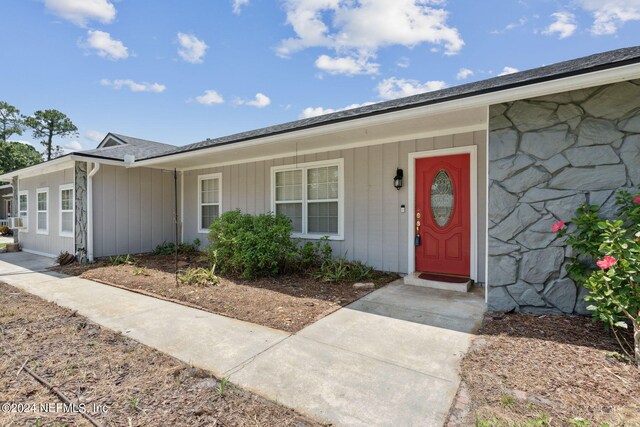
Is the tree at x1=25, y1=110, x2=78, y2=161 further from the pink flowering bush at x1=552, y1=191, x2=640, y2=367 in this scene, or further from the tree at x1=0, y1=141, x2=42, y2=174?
the pink flowering bush at x1=552, y1=191, x2=640, y2=367

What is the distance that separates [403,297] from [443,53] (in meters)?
6.77

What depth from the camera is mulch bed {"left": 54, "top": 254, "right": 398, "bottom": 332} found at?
151 inches

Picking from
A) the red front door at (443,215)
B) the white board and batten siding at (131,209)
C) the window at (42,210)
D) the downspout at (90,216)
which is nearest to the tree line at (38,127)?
the window at (42,210)

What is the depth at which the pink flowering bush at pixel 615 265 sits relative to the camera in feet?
8.22

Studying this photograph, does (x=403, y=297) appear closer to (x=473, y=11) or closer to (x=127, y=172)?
(x=473, y=11)

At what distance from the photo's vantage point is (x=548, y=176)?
346 centimetres

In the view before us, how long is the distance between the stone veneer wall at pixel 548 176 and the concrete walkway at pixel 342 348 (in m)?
0.76

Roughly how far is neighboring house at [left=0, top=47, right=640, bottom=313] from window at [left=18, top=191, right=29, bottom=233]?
0.37 feet

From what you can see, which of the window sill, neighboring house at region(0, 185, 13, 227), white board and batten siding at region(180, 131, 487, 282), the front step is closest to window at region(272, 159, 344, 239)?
the window sill

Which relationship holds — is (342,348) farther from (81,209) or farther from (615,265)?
(81,209)

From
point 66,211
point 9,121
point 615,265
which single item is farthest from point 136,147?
point 9,121

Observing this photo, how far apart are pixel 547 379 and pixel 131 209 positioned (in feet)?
30.8

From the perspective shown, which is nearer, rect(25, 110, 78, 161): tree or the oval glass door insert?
the oval glass door insert

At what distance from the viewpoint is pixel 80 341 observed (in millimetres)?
3100
